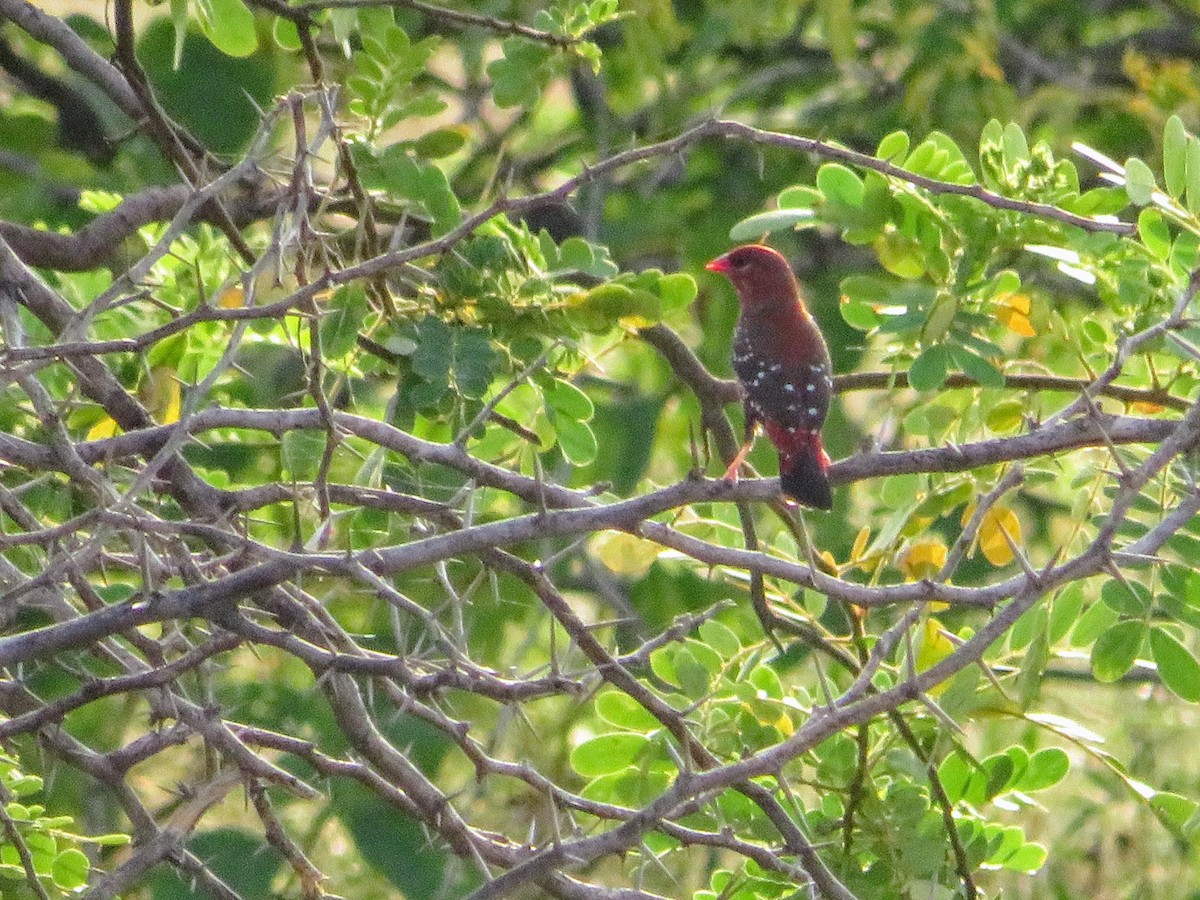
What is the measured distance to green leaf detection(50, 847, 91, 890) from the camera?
339 centimetres

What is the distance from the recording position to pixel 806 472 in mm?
3904

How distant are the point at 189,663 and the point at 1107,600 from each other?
1.70 meters

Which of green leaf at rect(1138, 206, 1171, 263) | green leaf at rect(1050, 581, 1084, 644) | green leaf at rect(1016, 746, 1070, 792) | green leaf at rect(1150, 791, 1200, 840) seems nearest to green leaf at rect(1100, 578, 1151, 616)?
green leaf at rect(1050, 581, 1084, 644)

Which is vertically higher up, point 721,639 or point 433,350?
point 433,350

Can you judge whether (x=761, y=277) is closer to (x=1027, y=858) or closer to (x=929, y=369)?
(x=929, y=369)

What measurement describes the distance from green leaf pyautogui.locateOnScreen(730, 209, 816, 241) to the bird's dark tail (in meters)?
0.49

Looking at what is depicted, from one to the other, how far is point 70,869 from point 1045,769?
194 cm

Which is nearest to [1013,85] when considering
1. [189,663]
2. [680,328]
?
[680,328]

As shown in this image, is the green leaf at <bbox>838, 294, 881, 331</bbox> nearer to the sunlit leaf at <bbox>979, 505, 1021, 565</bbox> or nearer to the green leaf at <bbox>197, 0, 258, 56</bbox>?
the sunlit leaf at <bbox>979, 505, 1021, 565</bbox>

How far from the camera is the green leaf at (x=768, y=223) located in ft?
11.4

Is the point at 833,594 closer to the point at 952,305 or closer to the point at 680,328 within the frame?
the point at 952,305

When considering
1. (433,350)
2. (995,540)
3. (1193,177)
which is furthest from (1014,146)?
(433,350)

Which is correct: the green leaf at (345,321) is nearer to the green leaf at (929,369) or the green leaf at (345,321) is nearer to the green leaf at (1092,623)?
the green leaf at (929,369)

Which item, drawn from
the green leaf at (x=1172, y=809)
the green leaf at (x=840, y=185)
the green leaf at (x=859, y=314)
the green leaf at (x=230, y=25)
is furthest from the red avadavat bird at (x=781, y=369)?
the green leaf at (x=230, y=25)
